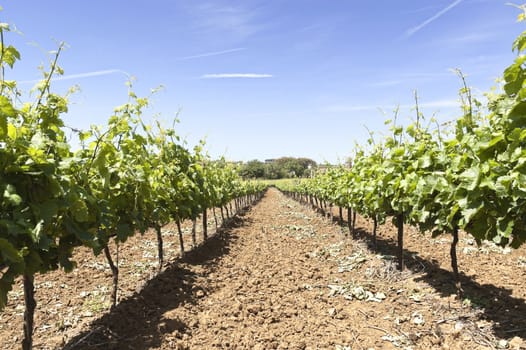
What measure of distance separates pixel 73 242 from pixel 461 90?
5.18m

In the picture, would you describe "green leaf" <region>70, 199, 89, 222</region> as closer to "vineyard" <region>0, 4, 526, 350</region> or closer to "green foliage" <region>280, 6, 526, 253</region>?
"vineyard" <region>0, 4, 526, 350</region>

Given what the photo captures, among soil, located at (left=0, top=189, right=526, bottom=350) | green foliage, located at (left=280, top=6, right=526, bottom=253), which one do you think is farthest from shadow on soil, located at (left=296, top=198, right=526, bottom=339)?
green foliage, located at (left=280, top=6, right=526, bottom=253)

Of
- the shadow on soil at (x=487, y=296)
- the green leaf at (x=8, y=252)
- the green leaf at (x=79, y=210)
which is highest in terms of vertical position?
the green leaf at (x=79, y=210)

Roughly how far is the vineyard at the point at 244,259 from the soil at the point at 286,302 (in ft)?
0.09

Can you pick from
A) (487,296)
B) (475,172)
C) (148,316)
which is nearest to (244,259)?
(148,316)

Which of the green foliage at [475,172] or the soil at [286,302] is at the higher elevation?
the green foliage at [475,172]

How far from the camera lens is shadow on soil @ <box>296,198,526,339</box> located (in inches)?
185

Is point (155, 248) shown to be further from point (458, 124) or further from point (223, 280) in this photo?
point (458, 124)

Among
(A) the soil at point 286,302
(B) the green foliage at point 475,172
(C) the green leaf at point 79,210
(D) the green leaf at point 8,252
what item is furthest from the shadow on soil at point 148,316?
(B) the green foliage at point 475,172

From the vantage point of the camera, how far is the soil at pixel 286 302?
15.5 ft

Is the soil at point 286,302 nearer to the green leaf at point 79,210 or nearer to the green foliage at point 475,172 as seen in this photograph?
the green foliage at point 475,172

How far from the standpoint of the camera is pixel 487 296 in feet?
18.8

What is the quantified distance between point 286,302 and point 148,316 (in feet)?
7.16

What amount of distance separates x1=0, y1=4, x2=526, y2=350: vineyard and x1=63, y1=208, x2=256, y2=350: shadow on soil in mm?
27
